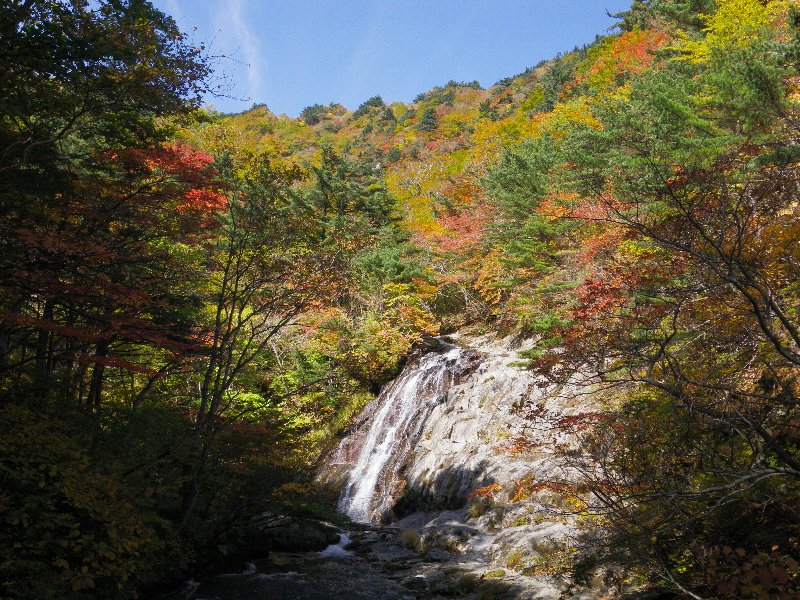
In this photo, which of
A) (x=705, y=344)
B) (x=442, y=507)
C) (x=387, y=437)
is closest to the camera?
(x=705, y=344)

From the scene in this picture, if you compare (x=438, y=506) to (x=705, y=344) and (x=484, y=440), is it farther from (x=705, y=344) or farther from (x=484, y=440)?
(x=705, y=344)

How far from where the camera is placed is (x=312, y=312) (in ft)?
65.9

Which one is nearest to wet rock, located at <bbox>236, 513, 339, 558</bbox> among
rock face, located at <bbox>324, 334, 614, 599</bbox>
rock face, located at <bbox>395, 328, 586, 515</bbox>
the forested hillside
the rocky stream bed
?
the rocky stream bed

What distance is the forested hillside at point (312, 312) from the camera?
5.37m

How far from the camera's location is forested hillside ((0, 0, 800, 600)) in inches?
211

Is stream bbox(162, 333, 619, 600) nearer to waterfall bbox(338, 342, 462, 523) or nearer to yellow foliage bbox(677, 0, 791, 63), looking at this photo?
waterfall bbox(338, 342, 462, 523)

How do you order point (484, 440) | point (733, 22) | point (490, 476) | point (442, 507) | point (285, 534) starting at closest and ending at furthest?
point (490, 476), point (285, 534), point (442, 507), point (484, 440), point (733, 22)

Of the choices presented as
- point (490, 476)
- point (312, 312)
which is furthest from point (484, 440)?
point (312, 312)

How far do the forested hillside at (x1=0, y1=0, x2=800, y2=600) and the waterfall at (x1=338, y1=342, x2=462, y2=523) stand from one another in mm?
1355

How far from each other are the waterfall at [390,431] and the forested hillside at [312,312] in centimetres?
135

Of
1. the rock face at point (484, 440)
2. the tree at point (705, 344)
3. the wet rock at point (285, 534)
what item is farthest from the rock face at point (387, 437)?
the tree at point (705, 344)

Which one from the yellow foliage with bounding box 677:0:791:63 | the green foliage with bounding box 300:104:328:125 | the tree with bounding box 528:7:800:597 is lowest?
the tree with bounding box 528:7:800:597

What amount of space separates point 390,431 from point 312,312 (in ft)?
19.3

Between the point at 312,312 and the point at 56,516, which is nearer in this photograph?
the point at 56,516
